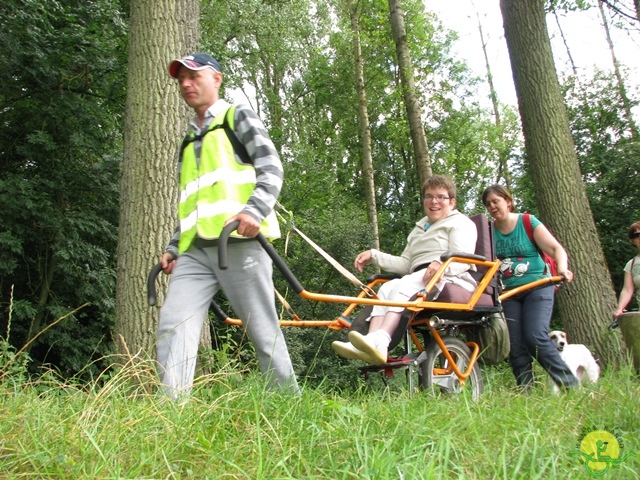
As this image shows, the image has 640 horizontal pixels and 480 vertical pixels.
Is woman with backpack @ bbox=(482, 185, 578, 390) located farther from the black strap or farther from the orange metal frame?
the black strap

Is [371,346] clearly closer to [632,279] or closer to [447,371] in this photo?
[447,371]

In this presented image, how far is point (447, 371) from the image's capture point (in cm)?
462

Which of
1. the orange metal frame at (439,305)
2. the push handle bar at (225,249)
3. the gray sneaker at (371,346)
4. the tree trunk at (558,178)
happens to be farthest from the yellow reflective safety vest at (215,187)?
the tree trunk at (558,178)

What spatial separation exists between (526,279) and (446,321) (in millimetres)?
1076

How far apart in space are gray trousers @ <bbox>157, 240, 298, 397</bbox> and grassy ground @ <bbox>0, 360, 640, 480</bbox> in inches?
13.9

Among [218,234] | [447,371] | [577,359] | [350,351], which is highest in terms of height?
[218,234]

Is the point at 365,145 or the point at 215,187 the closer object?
the point at 215,187

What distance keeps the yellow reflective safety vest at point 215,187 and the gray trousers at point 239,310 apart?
0.44 feet

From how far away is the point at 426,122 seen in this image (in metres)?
27.7

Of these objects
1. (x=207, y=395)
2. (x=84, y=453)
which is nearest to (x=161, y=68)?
(x=207, y=395)

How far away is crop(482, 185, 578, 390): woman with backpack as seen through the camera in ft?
16.1

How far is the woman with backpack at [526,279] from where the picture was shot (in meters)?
4.91

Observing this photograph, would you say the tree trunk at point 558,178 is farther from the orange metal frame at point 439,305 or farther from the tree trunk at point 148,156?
the tree trunk at point 148,156

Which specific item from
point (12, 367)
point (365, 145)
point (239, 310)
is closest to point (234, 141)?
point (239, 310)
